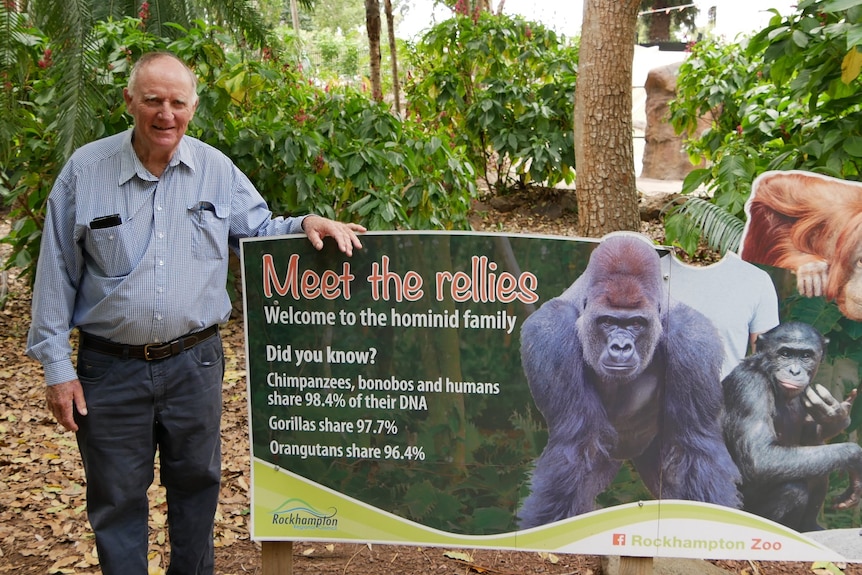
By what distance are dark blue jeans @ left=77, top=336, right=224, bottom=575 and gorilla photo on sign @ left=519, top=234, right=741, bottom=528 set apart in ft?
3.24

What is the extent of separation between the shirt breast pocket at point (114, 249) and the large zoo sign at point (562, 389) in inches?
13.6

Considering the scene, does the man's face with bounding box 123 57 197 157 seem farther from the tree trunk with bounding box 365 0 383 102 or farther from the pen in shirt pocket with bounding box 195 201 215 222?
the tree trunk with bounding box 365 0 383 102

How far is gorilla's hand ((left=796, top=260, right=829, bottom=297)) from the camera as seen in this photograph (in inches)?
98.3

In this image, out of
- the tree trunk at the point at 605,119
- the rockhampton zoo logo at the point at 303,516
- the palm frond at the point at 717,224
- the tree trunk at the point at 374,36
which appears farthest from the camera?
the tree trunk at the point at 374,36

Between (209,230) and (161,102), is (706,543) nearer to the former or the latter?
(209,230)

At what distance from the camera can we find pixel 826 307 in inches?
98.7

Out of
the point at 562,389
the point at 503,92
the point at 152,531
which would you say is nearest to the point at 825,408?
the point at 562,389

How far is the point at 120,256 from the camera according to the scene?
2.39m

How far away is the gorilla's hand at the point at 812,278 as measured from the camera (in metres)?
2.50

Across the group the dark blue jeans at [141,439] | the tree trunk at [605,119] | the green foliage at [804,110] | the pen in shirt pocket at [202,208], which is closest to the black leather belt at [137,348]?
the dark blue jeans at [141,439]

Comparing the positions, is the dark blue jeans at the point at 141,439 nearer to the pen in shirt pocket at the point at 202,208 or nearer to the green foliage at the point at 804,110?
the pen in shirt pocket at the point at 202,208

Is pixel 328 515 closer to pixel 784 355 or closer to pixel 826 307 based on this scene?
pixel 784 355

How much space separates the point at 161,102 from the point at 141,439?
972 millimetres

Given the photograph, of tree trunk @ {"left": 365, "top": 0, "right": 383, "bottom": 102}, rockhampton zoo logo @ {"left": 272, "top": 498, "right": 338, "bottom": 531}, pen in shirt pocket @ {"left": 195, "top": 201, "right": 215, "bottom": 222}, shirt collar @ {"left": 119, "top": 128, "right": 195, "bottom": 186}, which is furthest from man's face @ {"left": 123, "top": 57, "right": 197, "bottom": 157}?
tree trunk @ {"left": 365, "top": 0, "right": 383, "bottom": 102}
